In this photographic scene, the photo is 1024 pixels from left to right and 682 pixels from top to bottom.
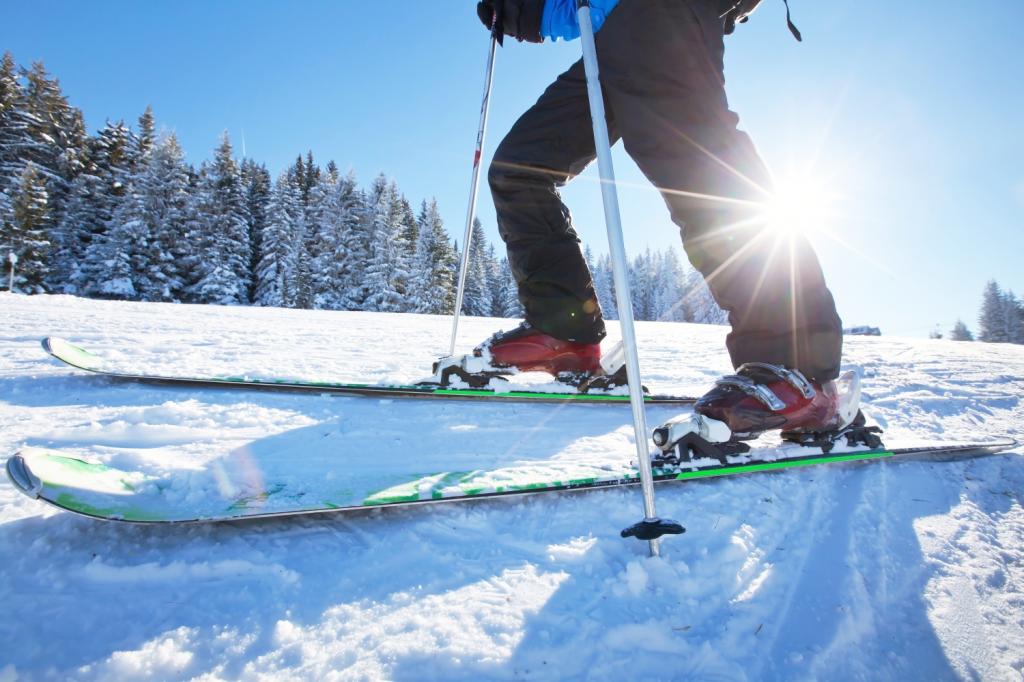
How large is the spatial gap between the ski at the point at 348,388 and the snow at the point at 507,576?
380mm

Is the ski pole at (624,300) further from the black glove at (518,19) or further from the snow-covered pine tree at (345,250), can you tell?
the snow-covered pine tree at (345,250)

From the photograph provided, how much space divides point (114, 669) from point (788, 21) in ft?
7.46

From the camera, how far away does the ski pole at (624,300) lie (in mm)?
801

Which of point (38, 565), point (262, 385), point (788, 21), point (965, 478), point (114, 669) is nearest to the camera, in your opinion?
point (114, 669)

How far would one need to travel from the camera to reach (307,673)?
1.87 feet

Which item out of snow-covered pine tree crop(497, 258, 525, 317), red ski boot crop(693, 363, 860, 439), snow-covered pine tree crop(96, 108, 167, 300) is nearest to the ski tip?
red ski boot crop(693, 363, 860, 439)

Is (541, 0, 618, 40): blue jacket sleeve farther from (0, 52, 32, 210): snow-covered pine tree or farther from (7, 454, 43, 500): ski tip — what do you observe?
(0, 52, 32, 210): snow-covered pine tree

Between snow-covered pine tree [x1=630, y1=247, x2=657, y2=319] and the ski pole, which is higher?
snow-covered pine tree [x1=630, y1=247, x2=657, y2=319]

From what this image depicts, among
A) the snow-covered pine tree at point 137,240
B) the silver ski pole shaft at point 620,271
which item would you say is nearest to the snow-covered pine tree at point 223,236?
the snow-covered pine tree at point 137,240

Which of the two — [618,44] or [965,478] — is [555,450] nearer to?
[965,478]

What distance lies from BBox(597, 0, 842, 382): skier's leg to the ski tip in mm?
1567

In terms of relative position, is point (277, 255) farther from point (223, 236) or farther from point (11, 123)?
point (11, 123)

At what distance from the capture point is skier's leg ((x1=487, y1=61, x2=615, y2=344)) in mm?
2006

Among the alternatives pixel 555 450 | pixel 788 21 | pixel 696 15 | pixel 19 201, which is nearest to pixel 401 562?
pixel 555 450
